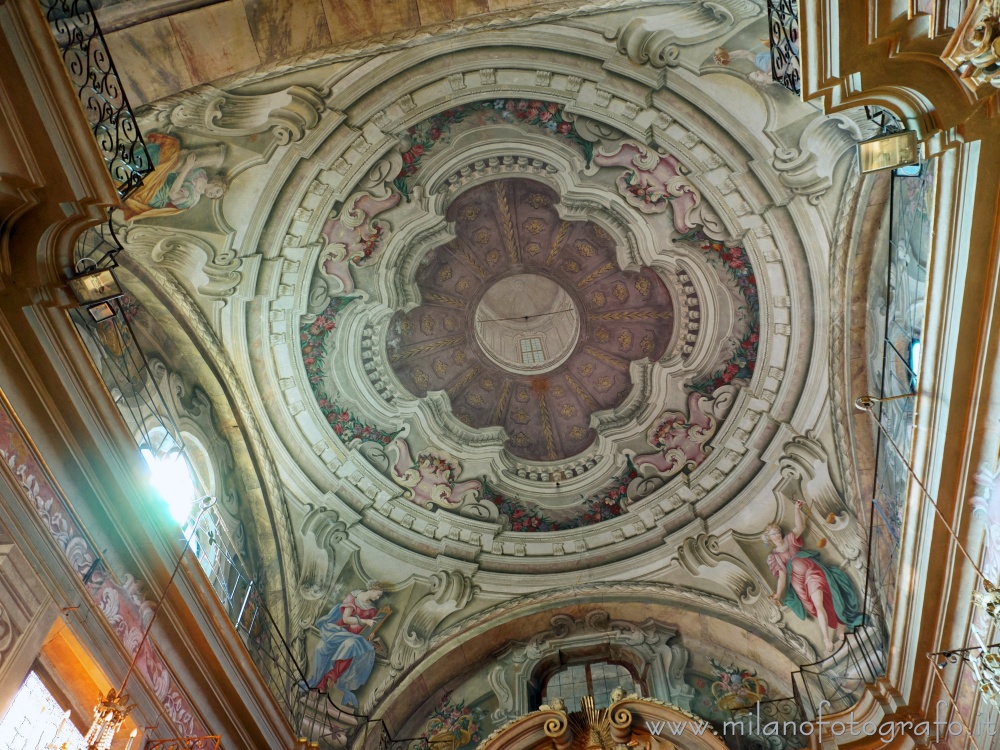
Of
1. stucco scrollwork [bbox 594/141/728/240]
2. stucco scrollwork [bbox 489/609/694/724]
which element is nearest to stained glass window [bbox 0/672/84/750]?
stucco scrollwork [bbox 489/609/694/724]

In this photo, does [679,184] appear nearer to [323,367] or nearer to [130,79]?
[323,367]

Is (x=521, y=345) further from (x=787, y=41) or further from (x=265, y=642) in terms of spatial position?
(x=787, y=41)

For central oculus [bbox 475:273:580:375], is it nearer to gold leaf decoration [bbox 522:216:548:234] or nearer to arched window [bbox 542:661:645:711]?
gold leaf decoration [bbox 522:216:548:234]

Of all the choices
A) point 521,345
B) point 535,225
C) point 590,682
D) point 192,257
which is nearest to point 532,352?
point 521,345

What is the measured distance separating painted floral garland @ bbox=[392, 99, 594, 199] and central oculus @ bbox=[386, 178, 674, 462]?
126cm

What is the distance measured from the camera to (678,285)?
13.1 metres

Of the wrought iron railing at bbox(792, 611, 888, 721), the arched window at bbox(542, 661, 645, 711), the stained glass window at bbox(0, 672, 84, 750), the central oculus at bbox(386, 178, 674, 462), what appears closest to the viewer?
the stained glass window at bbox(0, 672, 84, 750)

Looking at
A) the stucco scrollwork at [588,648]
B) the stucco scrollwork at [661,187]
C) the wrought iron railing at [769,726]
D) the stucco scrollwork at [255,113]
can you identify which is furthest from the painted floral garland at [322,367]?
the wrought iron railing at [769,726]

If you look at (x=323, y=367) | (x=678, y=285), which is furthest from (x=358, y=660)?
(x=678, y=285)

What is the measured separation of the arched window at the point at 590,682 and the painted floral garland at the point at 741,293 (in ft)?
15.1

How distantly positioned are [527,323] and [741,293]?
156 inches

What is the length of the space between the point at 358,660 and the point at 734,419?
6.68 m

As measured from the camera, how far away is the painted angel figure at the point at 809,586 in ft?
35.7

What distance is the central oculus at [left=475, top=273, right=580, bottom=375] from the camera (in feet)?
47.8
